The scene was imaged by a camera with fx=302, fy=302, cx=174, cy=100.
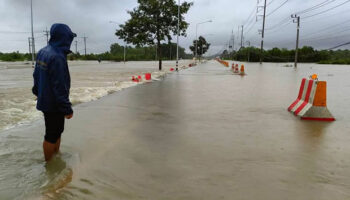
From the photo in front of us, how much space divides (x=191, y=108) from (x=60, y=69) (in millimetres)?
5224

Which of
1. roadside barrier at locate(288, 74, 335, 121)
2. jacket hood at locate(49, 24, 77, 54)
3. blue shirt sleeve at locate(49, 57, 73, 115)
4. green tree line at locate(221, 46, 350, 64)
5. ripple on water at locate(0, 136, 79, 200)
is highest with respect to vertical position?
green tree line at locate(221, 46, 350, 64)

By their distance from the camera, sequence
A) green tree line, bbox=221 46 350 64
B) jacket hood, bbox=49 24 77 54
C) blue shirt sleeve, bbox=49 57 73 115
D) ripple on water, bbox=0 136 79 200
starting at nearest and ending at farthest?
1. ripple on water, bbox=0 136 79 200
2. blue shirt sleeve, bbox=49 57 73 115
3. jacket hood, bbox=49 24 77 54
4. green tree line, bbox=221 46 350 64

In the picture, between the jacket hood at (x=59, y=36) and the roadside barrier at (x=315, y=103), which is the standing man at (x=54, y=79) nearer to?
the jacket hood at (x=59, y=36)

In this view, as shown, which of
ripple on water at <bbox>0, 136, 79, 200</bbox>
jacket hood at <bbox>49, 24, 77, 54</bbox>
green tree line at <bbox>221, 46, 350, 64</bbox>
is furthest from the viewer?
green tree line at <bbox>221, 46, 350, 64</bbox>

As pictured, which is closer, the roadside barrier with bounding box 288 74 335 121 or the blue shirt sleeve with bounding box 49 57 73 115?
the blue shirt sleeve with bounding box 49 57 73 115

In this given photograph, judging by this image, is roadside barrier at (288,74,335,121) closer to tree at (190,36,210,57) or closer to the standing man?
the standing man

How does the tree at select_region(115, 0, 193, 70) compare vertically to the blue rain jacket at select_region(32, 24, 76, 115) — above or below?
above

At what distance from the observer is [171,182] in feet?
11.3

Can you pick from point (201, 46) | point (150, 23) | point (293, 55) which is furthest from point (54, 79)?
point (201, 46)

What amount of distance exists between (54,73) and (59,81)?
4.2 inches

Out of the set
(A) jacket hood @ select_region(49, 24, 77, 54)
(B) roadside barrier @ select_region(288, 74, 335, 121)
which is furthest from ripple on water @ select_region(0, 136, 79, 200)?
(B) roadside barrier @ select_region(288, 74, 335, 121)

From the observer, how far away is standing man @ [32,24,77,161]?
3.53 metres

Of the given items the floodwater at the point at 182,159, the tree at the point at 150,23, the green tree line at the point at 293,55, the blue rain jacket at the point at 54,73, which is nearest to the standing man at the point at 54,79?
the blue rain jacket at the point at 54,73

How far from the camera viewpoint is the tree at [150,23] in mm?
30141
